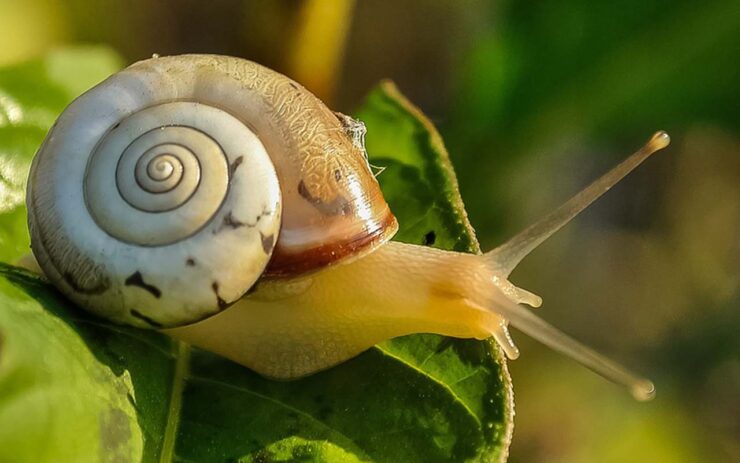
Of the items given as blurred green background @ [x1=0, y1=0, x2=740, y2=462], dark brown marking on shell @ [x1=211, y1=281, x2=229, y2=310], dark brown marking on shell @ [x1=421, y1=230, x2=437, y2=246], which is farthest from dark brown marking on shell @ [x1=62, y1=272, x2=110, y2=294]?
blurred green background @ [x1=0, y1=0, x2=740, y2=462]

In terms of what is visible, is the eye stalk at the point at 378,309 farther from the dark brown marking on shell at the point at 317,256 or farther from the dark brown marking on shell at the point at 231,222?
the dark brown marking on shell at the point at 231,222

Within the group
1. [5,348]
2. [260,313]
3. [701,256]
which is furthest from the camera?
[701,256]

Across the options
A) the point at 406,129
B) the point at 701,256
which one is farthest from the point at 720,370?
the point at 406,129

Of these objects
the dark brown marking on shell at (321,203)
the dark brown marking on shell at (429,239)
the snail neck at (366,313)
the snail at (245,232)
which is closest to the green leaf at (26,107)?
the snail at (245,232)

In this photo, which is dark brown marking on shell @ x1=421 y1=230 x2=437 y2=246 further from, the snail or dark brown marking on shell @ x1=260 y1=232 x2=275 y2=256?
dark brown marking on shell @ x1=260 y1=232 x2=275 y2=256

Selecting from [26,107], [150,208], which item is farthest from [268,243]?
[26,107]

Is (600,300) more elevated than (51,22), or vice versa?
(51,22)

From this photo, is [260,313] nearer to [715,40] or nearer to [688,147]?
[715,40]
